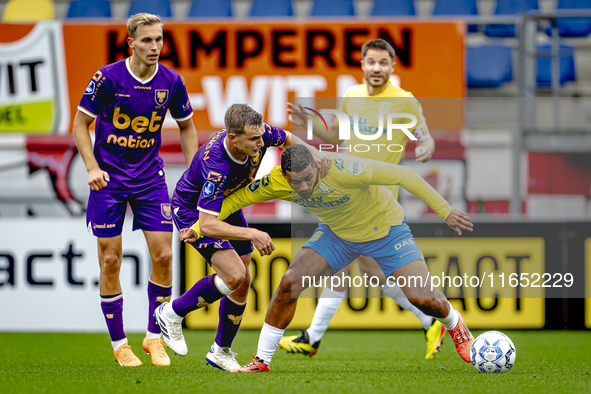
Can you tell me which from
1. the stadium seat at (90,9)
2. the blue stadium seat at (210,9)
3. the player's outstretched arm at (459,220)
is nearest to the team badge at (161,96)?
the player's outstretched arm at (459,220)

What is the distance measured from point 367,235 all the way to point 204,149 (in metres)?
1.18

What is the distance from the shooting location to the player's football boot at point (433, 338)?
18.5ft

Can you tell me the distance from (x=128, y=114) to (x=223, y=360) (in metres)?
1.76

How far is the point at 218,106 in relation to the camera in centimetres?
925

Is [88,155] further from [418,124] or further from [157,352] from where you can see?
[418,124]

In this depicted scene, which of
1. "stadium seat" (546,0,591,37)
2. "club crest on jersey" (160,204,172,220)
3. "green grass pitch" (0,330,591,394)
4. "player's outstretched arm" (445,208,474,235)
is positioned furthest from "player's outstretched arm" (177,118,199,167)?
"stadium seat" (546,0,591,37)

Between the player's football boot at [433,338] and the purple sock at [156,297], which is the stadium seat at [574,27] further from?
the purple sock at [156,297]

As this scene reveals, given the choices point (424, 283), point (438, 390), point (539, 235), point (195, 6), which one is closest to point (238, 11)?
point (195, 6)

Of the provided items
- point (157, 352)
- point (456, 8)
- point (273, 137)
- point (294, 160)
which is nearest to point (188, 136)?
point (273, 137)

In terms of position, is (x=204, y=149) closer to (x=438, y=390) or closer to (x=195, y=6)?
(x=438, y=390)

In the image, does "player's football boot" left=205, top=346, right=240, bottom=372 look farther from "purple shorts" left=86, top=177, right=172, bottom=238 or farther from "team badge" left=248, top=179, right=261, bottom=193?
"team badge" left=248, top=179, right=261, bottom=193

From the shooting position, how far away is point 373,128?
5.51 metres

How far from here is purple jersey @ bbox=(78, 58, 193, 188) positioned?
16.3 feet

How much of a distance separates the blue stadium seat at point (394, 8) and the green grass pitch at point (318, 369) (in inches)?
205
